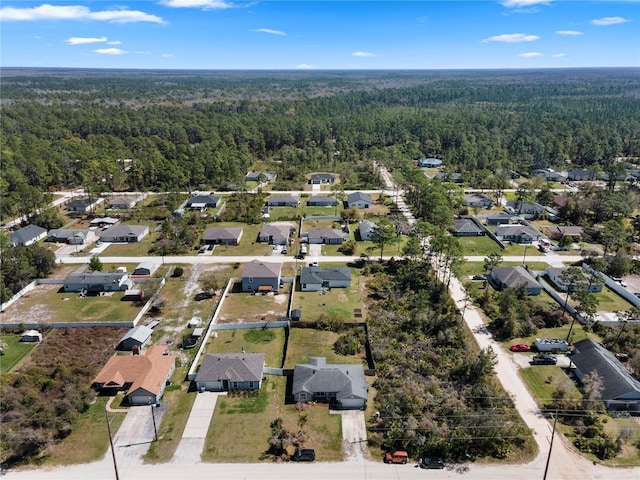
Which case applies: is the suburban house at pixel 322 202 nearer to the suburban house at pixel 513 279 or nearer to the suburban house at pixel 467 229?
the suburban house at pixel 467 229

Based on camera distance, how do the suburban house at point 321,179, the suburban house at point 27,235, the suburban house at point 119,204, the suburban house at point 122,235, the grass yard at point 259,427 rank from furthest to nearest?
the suburban house at point 321,179
the suburban house at point 119,204
the suburban house at point 122,235
the suburban house at point 27,235
the grass yard at point 259,427

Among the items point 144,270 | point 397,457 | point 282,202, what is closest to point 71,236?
point 144,270

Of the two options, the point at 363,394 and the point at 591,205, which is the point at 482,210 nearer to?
the point at 591,205

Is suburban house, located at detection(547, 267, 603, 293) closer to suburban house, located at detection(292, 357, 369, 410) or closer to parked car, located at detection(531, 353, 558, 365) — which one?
parked car, located at detection(531, 353, 558, 365)

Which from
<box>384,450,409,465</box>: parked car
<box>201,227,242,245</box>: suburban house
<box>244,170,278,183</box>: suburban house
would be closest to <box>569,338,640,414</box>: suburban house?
<box>384,450,409,465</box>: parked car

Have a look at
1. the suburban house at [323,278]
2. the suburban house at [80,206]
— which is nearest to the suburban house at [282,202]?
the suburban house at [323,278]

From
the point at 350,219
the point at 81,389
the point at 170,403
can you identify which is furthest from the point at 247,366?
the point at 350,219

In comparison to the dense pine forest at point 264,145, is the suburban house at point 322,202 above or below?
below
